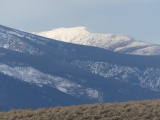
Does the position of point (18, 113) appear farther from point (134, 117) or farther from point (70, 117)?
point (134, 117)

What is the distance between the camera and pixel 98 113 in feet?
136

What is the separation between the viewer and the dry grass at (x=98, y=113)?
40.6 metres

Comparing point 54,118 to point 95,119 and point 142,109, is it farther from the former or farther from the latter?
point 142,109

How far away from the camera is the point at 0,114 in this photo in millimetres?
43781

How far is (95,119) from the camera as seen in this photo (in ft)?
133

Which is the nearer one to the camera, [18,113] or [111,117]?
[111,117]

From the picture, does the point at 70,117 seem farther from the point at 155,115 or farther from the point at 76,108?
the point at 155,115

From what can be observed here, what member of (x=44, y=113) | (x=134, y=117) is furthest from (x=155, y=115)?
(x=44, y=113)

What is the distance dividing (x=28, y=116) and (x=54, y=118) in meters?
1.99

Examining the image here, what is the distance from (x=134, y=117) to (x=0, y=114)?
360 inches

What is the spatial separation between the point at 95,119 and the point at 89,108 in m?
2.69

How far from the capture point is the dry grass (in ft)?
133

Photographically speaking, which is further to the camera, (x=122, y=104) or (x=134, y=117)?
(x=122, y=104)

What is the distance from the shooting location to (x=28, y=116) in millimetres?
42188
